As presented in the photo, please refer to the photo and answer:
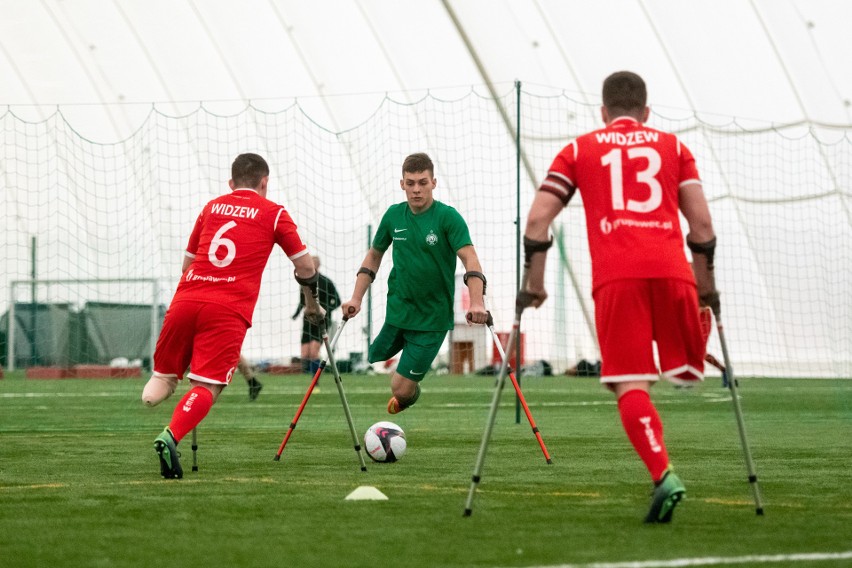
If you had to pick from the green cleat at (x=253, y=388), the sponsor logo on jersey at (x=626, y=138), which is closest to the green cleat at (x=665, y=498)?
the sponsor logo on jersey at (x=626, y=138)

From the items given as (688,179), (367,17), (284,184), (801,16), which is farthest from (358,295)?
(284,184)

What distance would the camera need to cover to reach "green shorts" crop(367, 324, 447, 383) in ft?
30.6

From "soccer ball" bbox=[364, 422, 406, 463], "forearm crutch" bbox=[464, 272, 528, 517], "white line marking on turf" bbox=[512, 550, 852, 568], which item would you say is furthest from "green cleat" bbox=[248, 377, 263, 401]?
"white line marking on turf" bbox=[512, 550, 852, 568]

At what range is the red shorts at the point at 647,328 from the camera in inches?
226

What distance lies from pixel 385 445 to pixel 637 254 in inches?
136

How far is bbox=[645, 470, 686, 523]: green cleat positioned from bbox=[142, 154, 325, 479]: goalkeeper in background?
10.0 feet

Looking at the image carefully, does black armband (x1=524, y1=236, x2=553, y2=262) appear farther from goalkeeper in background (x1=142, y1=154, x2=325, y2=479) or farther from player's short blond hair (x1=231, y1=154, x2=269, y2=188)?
player's short blond hair (x1=231, y1=154, x2=269, y2=188)

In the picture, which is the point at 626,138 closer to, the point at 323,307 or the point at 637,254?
the point at 637,254

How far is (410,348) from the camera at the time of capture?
30.8ft

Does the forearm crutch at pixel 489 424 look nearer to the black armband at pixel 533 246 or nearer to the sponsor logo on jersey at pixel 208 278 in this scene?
the black armband at pixel 533 246

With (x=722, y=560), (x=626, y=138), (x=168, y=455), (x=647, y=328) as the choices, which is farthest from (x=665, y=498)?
(x=168, y=455)

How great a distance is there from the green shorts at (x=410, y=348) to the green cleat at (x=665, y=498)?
12.6 ft

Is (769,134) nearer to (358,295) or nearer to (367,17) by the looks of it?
(367,17)

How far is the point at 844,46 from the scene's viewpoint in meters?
22.7
